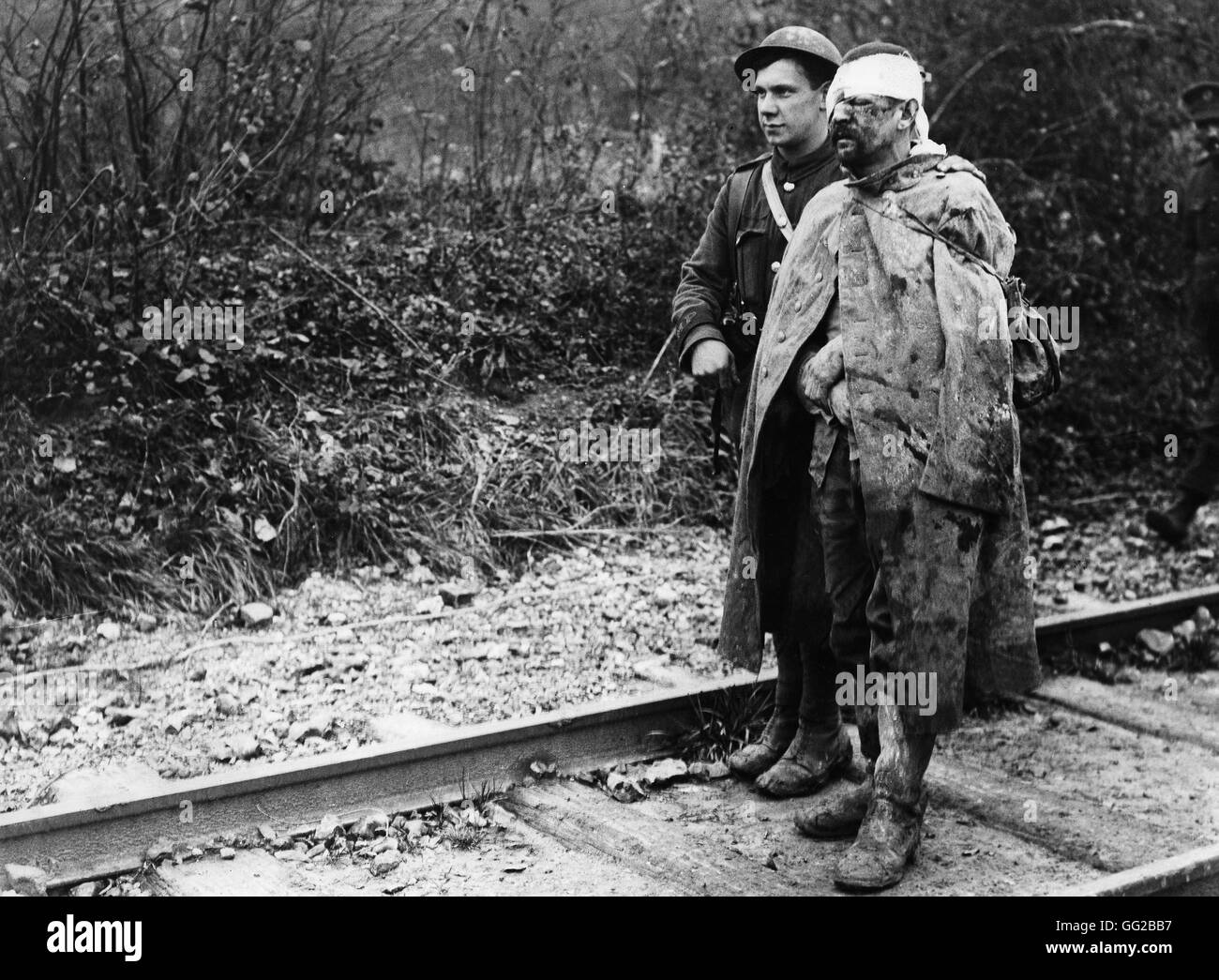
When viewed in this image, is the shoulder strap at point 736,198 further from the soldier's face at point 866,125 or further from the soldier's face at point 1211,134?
the soldier's face at point 1211,134

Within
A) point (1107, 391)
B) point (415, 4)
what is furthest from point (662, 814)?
point (1107, 391)

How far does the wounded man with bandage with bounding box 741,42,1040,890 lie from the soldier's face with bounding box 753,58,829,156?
645 mm

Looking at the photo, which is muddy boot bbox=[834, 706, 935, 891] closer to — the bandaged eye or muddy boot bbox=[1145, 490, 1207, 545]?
the bandaged eye

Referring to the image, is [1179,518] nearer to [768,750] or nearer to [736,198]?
[768,750]

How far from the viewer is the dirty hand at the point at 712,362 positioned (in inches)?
216

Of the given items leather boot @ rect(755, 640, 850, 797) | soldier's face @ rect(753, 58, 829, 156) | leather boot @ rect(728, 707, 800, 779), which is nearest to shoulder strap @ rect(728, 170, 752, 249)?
soldier's face @ rect(753, 58, 829, 156)

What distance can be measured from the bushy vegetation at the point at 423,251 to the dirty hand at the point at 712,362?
2.86 meters

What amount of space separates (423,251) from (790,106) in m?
4.58

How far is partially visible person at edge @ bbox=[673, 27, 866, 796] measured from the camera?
17.7 ft

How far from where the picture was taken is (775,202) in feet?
18.4

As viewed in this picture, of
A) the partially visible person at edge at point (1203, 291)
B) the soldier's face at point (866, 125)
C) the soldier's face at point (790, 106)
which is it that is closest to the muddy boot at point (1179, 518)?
the partially visible person at edge at point (1203, 291)

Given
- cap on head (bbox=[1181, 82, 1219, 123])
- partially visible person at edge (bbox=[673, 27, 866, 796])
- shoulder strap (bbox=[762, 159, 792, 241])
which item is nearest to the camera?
partially visible person at edge (bbox=[673, 27, 866, 796])

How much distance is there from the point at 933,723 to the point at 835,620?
491 mm
